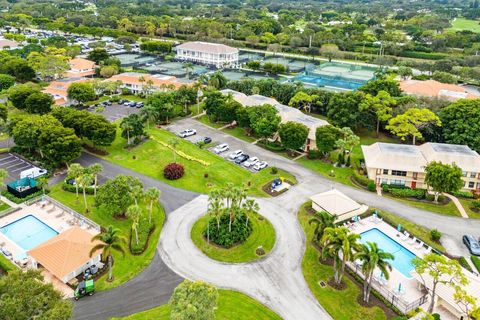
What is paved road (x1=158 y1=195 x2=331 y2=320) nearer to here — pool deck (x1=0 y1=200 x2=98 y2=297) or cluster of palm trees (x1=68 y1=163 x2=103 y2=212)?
pool deck (x1=0 y1=200 x2=98 y2=297)

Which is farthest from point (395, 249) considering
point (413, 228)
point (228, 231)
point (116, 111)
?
point (116, 111)

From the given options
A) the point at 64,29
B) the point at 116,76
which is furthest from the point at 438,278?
the point at 64,29

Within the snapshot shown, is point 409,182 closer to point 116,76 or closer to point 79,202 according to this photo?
point 79,202

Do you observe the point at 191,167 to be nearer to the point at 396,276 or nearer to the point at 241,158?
the point at 241,158

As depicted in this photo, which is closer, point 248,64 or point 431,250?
point 431,250

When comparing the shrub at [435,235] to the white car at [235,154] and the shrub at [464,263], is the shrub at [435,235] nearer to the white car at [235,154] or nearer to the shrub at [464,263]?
the shrub at [464,263]

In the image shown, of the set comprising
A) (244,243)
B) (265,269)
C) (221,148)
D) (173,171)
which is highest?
(221,148)
